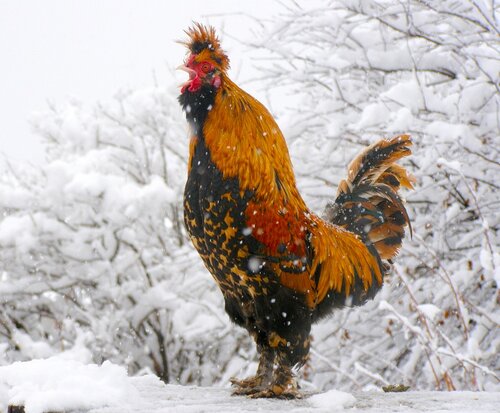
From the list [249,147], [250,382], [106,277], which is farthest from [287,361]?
[106,277]

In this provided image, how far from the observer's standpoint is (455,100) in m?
4.35

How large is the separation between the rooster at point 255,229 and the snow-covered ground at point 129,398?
34cm

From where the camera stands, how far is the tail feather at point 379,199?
3.46m

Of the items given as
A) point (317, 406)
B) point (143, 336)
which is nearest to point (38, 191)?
point (143, 336)

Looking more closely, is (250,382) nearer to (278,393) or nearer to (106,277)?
(278,393)

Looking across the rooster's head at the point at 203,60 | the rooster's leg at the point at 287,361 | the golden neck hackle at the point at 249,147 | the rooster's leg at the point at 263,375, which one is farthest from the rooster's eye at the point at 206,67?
the rooster's leg at the point at 263,375

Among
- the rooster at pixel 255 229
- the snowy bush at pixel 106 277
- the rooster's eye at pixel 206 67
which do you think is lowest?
the snowy bush at pixel 106 277

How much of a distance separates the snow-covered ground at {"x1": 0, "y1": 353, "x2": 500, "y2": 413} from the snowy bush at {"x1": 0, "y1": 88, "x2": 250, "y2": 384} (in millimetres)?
3272

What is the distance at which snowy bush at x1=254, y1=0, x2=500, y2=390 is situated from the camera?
4.23 metres

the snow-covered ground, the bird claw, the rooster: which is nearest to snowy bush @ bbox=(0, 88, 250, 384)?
the bird claw

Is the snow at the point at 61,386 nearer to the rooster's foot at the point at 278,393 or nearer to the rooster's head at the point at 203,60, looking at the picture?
the rooster's foot at the point at 278,393

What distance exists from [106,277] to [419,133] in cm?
397

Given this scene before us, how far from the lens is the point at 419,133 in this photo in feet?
14.8

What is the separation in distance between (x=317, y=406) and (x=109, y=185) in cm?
450
